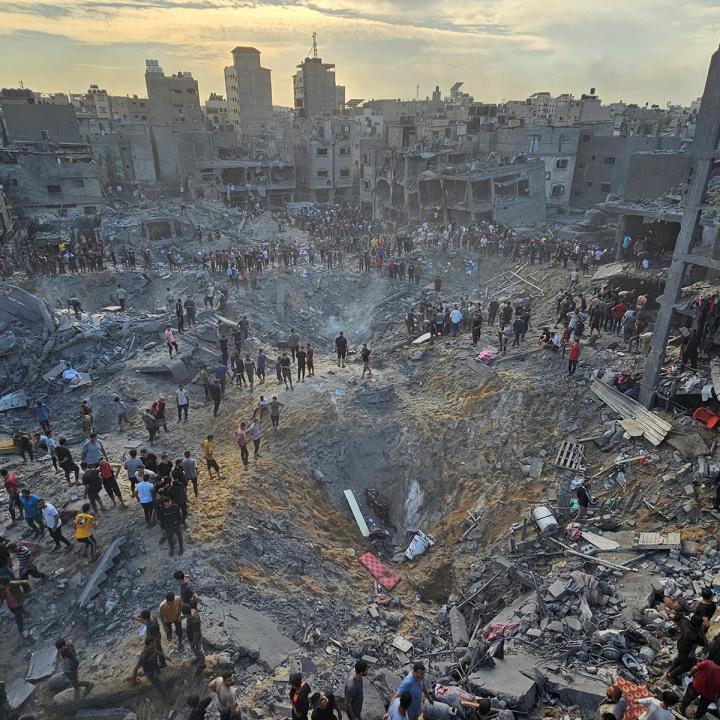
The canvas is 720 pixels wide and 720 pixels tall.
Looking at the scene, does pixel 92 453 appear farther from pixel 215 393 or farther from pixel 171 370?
pixel 171 370

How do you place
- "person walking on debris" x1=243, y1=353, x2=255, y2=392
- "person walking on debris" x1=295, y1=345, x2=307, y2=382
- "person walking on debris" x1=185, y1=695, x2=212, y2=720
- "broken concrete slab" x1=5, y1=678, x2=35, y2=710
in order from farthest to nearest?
1. "person walking on debris" x1=295, y1=345, x2=307, y2=382
2. "person walking on debris" x1=243, y1=353, x2=255, y2=392
3. "broken concrete slab" x1=5, y1=678, x2=35, y2=710
4. "person walking on debris" x1=185, y1=695, x2=212, y2=720

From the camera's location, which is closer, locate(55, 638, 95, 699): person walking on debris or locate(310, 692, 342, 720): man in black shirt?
locate(310, 692, 342, 720): man in black shirt

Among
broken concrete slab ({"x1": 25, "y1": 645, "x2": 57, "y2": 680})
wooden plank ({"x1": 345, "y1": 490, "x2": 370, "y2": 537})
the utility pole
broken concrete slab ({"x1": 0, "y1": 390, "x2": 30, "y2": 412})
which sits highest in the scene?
the utility pole

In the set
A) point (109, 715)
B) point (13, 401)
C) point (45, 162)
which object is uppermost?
point (45, 162)

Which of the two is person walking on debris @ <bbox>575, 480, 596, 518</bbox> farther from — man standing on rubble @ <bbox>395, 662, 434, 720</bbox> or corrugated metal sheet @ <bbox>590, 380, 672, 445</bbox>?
man standing on rubble @ <bbox>395, 662, 434, 720</bbox>

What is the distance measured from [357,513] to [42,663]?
729 cm

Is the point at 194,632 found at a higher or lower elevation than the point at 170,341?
lower

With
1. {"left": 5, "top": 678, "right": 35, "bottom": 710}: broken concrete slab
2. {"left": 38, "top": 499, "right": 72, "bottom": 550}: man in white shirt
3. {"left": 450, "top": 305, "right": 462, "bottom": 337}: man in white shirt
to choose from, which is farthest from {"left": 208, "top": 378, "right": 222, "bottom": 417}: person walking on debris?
{"left": 450, "top": 305, "right": 462, "bottom": 337}: man in white shirt

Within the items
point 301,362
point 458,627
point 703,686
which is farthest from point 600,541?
point 301,362

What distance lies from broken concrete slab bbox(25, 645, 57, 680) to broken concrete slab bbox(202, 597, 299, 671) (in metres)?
2.37

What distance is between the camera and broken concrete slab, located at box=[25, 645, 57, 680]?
791 cm

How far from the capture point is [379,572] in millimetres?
11391

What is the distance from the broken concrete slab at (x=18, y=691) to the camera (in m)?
7.59

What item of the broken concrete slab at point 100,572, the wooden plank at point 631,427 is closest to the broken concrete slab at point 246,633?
the broken concrete slab at point 100,572
